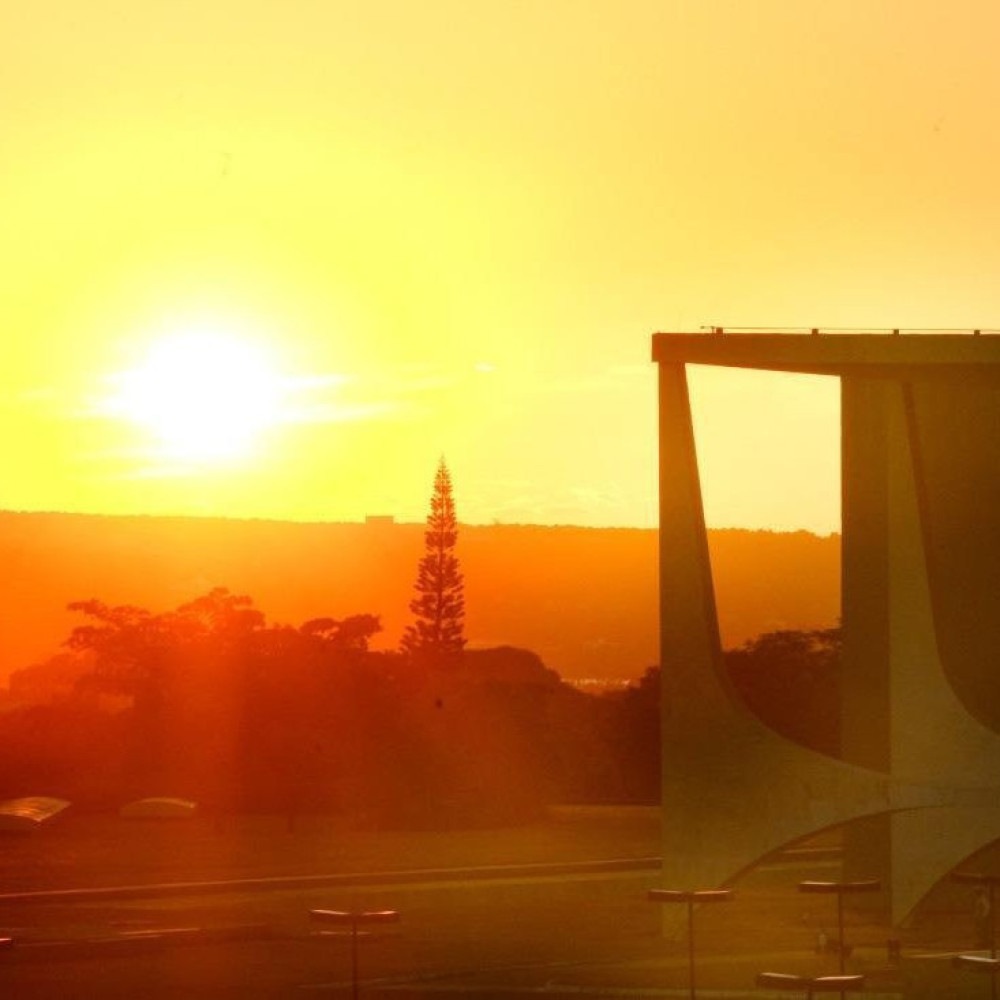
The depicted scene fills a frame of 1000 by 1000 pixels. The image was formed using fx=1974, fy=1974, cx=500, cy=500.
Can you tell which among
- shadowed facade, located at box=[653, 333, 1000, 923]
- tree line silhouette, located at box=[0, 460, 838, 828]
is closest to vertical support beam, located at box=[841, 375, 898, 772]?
shadowed facade, located at box=[653, 333, 1000, 923]

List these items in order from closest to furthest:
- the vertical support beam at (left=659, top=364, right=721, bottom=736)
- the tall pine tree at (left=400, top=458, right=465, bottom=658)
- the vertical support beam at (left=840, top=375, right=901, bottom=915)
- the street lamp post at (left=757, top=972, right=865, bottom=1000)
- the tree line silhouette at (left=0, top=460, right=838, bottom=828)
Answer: the street lamp post at (left=757, top=972, right=865, bottom=1000) < the vertical support beam at (left=659, top=364, right=721, bottom=736) < the vertical support beam at (left=840, top=375, right=901, bottom=915) < the tree line silhouette at (left=0, top=460, right=838, bottom=828) < the tall pine tree at (left=400, top=458, right=465, bottom=658)

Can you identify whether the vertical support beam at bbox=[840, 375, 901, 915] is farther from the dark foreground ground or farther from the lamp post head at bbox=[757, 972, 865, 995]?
the lamp post head at bbox=[757, 972, 865, 995]

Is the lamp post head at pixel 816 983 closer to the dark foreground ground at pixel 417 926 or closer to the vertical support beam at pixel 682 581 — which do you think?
the dark foreground ground at pixel 417 926

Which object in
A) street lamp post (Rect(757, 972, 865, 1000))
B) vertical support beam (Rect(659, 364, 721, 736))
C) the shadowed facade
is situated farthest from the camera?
vertical support beam (Rect(659, 364, 721, 736))

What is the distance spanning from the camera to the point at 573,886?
38.2 metres

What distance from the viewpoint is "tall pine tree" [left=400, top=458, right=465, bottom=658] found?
107438 millimetres

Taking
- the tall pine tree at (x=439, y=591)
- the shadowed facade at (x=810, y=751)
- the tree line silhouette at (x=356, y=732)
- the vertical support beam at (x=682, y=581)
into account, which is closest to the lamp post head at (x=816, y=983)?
the shadowed facade at (x=810, y=751)

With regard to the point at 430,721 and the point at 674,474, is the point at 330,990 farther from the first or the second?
the point at 430,721

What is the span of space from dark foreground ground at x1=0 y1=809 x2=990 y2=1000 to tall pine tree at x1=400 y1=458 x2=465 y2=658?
55920mm

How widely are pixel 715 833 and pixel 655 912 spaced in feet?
11.7

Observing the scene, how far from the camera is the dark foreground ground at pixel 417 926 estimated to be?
23.4m

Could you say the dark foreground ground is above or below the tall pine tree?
below

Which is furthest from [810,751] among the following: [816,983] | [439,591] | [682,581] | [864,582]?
[439,591]

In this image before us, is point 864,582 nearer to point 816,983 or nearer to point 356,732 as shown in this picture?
point 816,983
